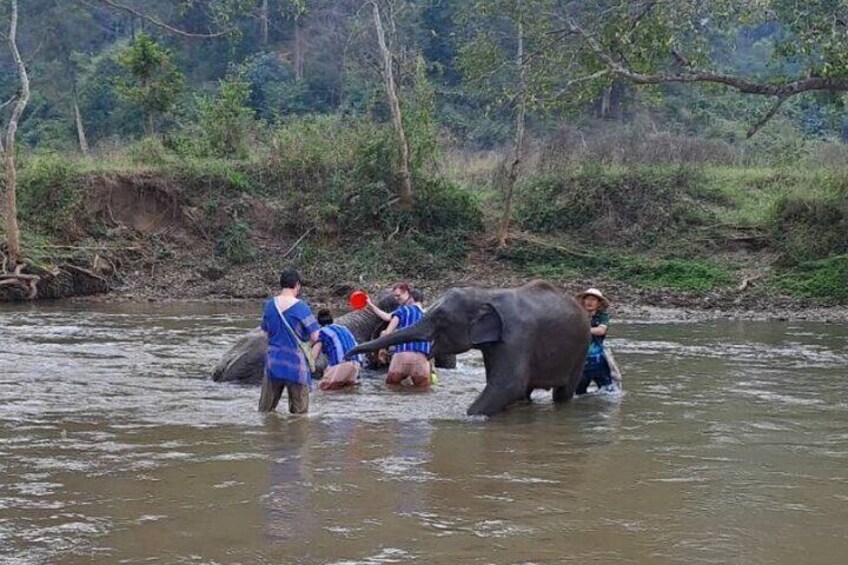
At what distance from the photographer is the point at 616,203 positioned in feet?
82.8

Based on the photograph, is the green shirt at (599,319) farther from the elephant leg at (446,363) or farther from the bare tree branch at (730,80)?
the bare tree branch at (730,80)

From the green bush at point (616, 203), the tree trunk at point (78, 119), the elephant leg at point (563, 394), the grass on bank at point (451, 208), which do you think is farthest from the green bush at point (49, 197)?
the elephant leg at point (563, 394)

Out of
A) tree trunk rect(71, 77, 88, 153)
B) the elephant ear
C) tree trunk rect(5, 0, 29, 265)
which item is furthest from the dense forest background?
the elephant ear

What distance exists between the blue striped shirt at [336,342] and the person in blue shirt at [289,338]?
5.76 feet

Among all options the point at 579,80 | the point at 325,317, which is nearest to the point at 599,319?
the point at 325,317

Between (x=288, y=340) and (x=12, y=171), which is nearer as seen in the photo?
(x=288, y=340)

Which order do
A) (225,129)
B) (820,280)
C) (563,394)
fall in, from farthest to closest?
(225,129) < (820,280) < (563,394)

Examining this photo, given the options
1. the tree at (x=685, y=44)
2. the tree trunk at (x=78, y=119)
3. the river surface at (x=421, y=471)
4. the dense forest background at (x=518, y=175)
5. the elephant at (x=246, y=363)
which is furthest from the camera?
the tree trunk at (x=78, y=119)

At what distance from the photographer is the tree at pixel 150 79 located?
28.3 meters

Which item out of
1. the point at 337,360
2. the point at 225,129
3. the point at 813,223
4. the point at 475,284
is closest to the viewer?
the point at 337,360

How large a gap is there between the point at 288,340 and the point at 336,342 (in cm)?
206

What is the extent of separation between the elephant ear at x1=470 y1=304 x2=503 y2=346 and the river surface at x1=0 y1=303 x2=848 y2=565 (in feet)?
2.20

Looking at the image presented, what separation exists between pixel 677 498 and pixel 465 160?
933 inches

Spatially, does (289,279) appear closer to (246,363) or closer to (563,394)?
(246,363)
